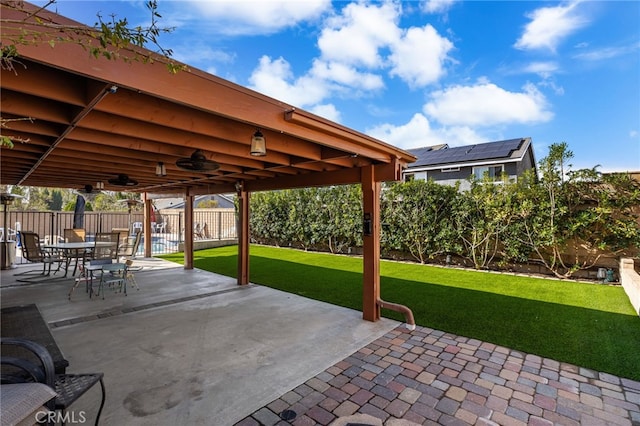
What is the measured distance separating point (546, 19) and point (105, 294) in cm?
1104

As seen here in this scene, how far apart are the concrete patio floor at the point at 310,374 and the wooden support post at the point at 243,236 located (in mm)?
1904

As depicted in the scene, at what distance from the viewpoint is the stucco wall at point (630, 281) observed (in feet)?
15.8

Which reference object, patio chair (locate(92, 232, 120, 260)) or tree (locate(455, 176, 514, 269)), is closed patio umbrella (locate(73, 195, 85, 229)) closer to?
patio chair (locate(92, 232, 120, 260))

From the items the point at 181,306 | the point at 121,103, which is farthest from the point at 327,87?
the point at 121,103

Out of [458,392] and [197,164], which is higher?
[197,164]

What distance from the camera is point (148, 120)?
2617 millimetres

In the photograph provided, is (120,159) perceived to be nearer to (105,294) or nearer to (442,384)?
(105,294)

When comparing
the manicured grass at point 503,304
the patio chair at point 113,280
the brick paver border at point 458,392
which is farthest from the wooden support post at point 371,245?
the patio chair at point 113,280

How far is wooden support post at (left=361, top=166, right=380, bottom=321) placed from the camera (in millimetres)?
4574

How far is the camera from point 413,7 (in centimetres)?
761

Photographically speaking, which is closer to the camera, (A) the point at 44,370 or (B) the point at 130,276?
(A) the point at 44,370

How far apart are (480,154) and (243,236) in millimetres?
12995

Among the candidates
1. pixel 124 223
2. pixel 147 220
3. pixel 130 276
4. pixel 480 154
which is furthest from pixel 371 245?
pixel 124 223

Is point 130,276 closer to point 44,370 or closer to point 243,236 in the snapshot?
point 243,236
